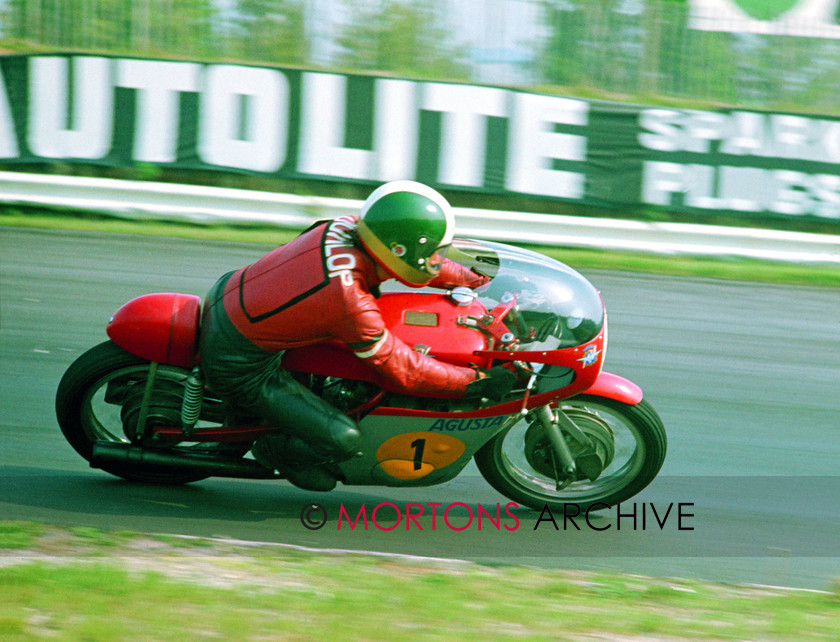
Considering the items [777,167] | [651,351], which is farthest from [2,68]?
[777,167]

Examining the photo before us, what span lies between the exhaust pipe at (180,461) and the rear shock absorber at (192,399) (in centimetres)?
18

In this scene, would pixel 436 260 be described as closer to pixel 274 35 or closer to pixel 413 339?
pixel 413 339

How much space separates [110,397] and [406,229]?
5.96ft

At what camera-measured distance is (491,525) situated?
4.66m

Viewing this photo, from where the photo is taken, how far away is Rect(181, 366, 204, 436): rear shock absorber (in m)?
4.39

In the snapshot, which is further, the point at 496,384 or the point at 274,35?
the point at 274,35

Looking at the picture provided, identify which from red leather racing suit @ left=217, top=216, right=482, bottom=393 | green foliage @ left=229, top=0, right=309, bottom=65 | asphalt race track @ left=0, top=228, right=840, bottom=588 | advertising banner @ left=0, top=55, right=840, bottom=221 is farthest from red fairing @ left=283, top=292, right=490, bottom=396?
green foliage @ left=229, top=0, right=309, bottom=65

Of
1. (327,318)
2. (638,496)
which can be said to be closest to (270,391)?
(327,318)

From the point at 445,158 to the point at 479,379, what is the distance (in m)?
7.73

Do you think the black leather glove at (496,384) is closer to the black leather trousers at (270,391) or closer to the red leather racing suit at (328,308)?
the red leather racing suit at (328,308)

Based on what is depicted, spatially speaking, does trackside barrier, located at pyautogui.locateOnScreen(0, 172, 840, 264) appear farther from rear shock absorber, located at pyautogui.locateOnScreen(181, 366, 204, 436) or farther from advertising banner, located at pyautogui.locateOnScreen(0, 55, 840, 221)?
rear shock absorber, located at pyautogui.locateOnScreen(181, 366, 204, 436)

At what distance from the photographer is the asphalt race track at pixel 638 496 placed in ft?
14.6

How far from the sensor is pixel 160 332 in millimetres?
4375

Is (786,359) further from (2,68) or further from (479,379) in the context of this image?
(2,68)
